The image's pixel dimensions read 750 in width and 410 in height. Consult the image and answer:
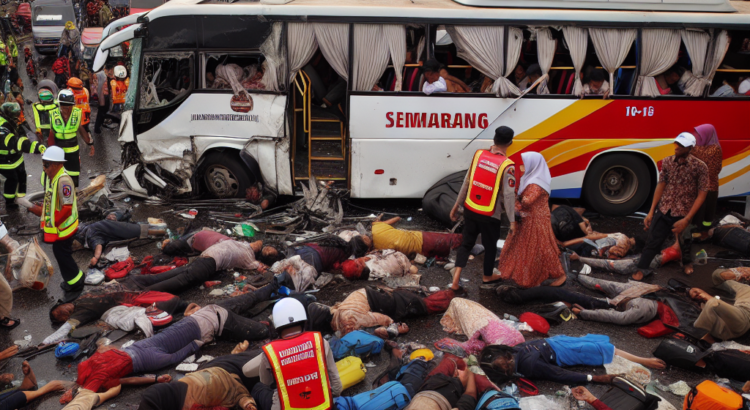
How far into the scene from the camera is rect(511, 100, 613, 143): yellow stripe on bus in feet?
26.8

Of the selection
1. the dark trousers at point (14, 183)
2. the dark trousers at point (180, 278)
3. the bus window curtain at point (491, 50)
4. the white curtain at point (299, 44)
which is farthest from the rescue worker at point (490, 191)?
the dark trousers at point (14, 183)

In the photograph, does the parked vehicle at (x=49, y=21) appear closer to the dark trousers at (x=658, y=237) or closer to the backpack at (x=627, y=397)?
the dark trousers at (x=658, y=237)

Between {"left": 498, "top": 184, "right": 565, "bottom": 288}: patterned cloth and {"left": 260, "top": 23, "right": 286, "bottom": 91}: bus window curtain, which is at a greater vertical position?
{"left": 260, "top": 23, "right": 286, "bottom": 91}: bus window curtain

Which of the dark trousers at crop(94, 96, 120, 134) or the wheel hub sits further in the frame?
the dark trousers at crop(94, 96, 120, 134)

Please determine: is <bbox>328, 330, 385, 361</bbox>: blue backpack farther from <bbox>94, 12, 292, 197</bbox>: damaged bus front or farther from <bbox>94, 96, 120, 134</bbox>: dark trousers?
<bbox>94, 96, 120, 134</bbox>: dark trousers

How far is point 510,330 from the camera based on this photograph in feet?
17.7

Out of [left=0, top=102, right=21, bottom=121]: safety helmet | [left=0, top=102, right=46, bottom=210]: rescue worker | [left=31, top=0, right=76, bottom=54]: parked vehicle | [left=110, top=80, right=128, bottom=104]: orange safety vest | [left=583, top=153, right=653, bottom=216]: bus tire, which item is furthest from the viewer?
[left=31, top=0, right=76, bottom=54]: parked vehicle

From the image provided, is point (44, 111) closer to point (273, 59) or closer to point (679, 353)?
point (273, 59)

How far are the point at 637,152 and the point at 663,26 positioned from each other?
5.69 ft

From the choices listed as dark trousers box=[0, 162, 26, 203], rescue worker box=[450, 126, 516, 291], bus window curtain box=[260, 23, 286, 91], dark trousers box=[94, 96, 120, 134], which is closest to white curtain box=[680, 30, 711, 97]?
rescue worker box=[450, 126, 516, 291]

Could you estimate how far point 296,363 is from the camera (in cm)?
368

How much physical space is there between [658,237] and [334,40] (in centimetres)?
473

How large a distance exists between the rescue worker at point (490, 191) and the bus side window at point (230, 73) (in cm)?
352

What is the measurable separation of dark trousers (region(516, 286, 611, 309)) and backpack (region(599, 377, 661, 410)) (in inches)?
60.9
